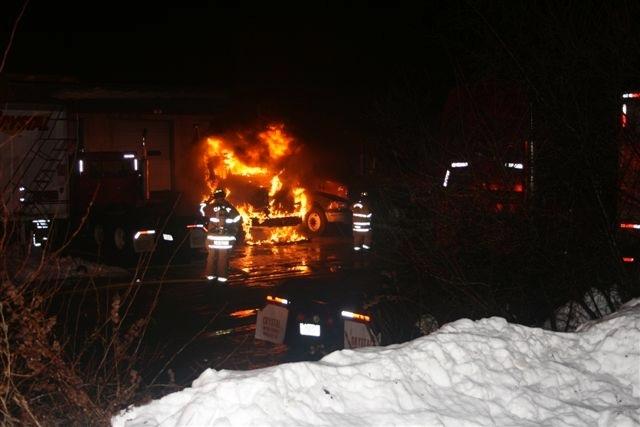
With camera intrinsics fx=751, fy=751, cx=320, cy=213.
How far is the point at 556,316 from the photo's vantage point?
7.30m

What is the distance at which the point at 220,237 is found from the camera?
13.2m

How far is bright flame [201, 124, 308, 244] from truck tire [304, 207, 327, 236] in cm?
30

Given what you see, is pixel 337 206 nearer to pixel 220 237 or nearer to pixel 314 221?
pixel 314 221

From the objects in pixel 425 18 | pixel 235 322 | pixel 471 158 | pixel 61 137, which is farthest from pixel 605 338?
pixel 425 18

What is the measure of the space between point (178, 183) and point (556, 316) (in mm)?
19099

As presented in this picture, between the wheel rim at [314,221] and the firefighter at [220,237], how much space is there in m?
8.14

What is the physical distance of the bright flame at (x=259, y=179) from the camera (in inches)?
843

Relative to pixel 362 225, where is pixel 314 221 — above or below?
below

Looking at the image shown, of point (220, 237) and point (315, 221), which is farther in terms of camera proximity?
point (315, 221)

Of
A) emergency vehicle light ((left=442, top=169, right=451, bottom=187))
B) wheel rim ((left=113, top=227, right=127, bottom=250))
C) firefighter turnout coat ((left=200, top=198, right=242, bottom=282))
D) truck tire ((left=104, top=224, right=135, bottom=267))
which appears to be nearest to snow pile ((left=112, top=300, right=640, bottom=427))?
emergency vehicle light ((left=442, top=169, right=451, bottom=187))

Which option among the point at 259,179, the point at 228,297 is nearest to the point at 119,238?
the point at 228,297

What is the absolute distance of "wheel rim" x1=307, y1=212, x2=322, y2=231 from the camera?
21.5 meters

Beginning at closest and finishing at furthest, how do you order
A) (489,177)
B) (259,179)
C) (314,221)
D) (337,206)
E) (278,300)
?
1. (489,177)
2. (278,300)
3. (337,206)
4. (314,221)
5. (259,179)

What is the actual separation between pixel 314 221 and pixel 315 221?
1.7 inches
